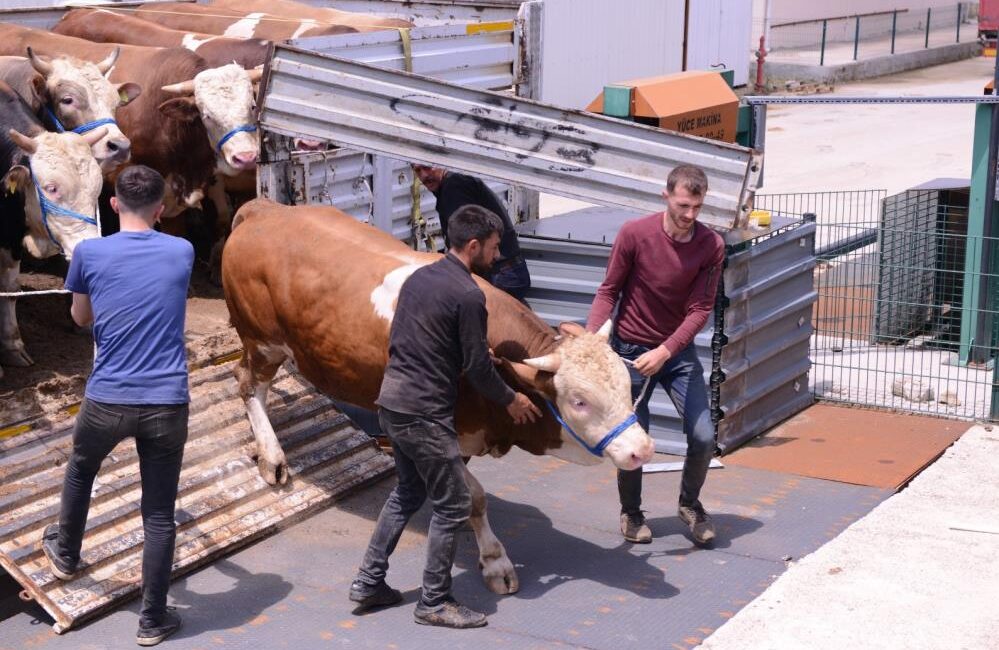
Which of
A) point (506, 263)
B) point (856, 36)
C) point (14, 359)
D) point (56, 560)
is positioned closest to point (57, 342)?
point (14, 359)

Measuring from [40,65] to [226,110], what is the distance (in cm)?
122

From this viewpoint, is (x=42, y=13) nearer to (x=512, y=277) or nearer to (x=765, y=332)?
(x=512, y=277)

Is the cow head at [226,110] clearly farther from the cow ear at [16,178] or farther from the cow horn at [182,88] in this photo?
the cow ear at [16,178]

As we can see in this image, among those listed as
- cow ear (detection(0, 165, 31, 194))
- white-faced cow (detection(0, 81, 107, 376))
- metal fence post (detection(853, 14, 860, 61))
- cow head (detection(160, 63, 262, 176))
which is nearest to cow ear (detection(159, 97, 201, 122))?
cow head (detection(160, 63, 262, 176))

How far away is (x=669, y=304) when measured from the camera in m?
6.54

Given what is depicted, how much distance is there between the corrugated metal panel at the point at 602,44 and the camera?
22.2m

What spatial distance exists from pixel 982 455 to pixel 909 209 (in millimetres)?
4004

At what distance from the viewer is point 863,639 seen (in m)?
5.75

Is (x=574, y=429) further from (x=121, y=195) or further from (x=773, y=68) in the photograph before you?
(x=773, y=68)

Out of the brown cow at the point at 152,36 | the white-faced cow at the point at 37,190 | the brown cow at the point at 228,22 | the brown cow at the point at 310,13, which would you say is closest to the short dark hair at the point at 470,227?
the white-faced cow at the point at 37,190

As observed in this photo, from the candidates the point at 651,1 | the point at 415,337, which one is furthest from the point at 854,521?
the point at 651,1

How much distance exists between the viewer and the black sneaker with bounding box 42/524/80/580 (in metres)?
5.91

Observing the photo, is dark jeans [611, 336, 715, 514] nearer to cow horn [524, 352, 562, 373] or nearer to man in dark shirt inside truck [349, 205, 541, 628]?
cow horn [524, 352, 562, 373]

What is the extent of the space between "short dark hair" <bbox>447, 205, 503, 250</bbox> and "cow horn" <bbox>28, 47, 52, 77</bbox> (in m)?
3.95
